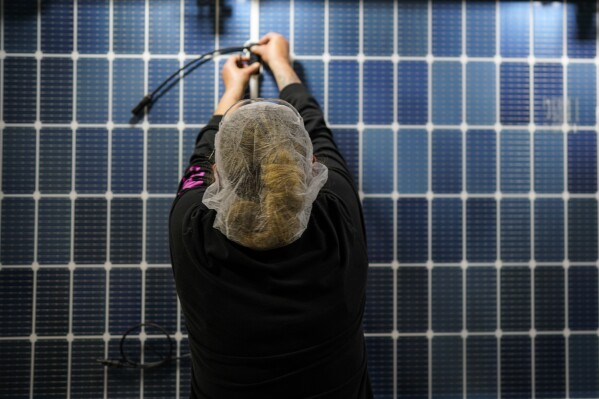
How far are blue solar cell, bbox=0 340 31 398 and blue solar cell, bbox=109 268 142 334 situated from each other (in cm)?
34

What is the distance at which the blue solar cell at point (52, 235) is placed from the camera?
1.72 meters

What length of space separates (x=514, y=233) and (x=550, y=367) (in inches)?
22.3

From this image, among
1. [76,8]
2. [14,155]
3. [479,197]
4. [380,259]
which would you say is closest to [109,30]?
[76,8]

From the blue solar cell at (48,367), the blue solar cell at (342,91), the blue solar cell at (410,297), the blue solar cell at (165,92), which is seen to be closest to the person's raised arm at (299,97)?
the blue solar cell at (342,91)

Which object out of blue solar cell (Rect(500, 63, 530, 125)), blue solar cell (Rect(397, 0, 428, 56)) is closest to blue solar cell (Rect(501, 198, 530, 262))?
blue solar cell (Rect(500, 63, 530, 125))

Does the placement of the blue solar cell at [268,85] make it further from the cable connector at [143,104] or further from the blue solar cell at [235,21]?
the cable connector at [143,104]

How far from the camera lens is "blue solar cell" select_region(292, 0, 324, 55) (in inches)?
69.2

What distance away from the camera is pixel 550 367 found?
5.89 feet

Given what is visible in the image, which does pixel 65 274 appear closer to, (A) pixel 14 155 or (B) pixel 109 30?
(A) pixel 14 155

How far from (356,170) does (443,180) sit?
354 mm

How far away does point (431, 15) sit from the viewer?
70.2 inches

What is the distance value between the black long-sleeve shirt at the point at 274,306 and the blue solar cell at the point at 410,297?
56cm

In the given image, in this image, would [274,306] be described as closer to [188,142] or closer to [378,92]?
[188,142]

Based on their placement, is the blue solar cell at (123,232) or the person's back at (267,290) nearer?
the person's back at (267,290)
